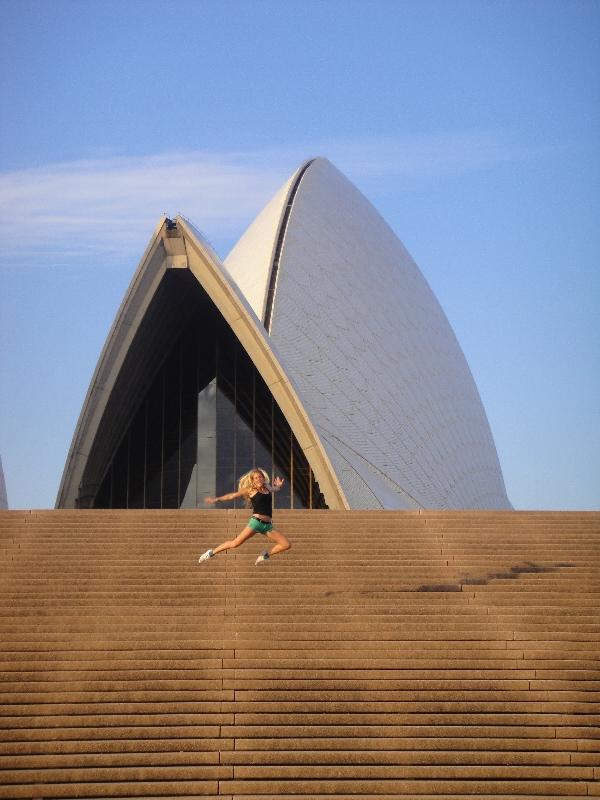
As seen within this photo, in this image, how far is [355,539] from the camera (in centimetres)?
952

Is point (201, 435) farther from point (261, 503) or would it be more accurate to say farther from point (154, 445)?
point (261, 503)

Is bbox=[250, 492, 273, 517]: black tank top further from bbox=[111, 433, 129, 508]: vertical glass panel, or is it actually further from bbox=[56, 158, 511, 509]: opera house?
bbox=[111, 433, 129, 508]: vertical glass panel

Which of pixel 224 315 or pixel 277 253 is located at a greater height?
pixel 277 253

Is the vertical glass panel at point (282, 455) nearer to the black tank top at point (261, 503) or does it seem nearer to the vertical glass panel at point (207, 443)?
the vertical glass panel at point (207, 443)

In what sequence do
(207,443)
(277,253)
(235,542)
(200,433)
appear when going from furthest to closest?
(277,253)
(200,433)
(207,443)
(235,542)

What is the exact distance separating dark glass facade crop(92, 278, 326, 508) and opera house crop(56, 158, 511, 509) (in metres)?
0.02

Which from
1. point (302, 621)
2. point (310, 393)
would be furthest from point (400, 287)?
point (302, 621)

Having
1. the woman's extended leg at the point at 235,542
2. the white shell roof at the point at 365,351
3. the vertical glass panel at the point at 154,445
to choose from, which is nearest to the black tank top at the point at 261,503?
the woman's extended leg at the point at 235,542

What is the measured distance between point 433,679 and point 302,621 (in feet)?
3.60

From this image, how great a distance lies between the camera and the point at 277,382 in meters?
16.5

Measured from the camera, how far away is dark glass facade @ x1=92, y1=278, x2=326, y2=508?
62.1 feet

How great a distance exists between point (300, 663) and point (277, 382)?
936cm

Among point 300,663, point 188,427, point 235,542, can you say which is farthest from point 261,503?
point 188,427

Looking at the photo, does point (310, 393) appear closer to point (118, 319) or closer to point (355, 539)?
point (118, 319)
